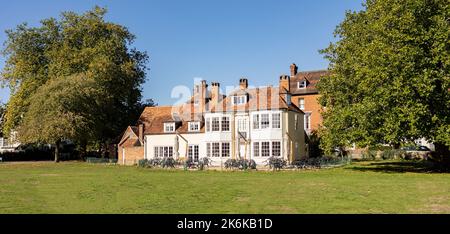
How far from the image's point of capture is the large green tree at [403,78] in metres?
31.8

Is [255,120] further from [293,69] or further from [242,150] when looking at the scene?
[293,69]

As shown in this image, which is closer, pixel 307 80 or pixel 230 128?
pixel 230 128

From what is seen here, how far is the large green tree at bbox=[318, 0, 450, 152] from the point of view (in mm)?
31828

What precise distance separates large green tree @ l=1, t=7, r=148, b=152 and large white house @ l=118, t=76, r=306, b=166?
378 inches

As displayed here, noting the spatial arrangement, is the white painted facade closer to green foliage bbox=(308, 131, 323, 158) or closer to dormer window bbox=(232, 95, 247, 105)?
dormer window bbox=(232, 95, 247, 105)

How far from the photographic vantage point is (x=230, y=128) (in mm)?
49375

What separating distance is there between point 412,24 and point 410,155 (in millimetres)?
22498

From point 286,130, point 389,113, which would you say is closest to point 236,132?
point 286,130

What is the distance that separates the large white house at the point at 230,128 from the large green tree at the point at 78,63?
31.5 ft

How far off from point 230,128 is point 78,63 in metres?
24.9

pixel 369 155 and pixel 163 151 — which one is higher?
pixel 163 151

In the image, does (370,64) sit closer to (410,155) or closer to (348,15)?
(348,15)

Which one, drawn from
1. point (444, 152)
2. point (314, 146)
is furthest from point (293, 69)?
point (444, 152)

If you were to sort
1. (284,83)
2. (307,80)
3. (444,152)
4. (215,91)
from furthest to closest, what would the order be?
(307,80), (284,83), (215,91), (444,152)
